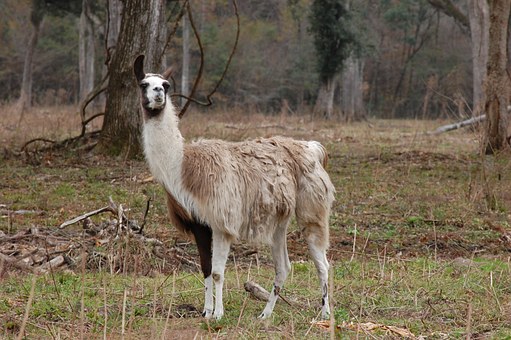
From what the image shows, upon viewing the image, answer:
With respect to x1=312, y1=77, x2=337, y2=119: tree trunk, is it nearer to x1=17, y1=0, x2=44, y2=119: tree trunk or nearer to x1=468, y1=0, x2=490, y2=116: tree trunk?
x1=468, y1=0, x2=490, y2=116: tree trunk

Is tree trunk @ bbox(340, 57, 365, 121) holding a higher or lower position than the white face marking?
lower

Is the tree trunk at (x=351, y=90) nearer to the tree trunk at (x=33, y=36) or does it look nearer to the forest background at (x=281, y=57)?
the forest background at (x=281, y=57)

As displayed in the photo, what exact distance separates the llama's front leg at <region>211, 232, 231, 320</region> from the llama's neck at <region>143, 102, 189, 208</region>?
42 centimetres

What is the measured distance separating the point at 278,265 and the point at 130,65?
892 cm

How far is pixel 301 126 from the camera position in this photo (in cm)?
2733

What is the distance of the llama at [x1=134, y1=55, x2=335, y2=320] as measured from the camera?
21.3 feet

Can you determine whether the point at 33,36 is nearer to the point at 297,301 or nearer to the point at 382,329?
the point at 297,301

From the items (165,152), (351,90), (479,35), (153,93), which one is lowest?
(351,90)

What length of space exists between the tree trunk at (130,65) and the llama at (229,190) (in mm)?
8332

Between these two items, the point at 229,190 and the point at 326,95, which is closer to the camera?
the point at 229,190

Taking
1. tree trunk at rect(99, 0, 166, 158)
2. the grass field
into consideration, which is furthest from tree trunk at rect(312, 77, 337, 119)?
tree trunk at rect(99, 0, 166, 158)

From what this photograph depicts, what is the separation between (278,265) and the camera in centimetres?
689

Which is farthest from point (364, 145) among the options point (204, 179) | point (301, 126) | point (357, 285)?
point (204, 179)

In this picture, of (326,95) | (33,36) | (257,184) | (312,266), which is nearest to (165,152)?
(257,184)
